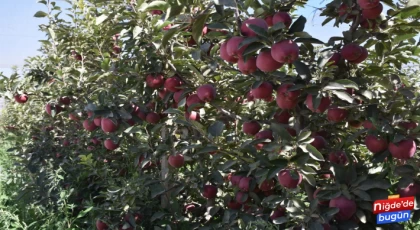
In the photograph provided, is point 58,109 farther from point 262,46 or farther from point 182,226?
point 262,46

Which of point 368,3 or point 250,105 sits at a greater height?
point 368,3

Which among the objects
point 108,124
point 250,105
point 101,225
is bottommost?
point 101,225

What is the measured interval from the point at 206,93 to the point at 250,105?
0.36 m

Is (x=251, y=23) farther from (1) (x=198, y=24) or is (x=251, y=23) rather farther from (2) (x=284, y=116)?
(2) (x=284, y=116)

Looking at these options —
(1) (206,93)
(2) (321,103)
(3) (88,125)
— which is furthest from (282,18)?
(3) (88,125)

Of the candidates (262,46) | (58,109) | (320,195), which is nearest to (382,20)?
(262,46)

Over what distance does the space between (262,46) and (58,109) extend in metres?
1.44

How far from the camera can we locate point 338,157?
4.83 ft

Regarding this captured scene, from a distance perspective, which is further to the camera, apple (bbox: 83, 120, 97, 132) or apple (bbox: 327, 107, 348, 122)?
apple (bbox: 83, 120, 97, 132)

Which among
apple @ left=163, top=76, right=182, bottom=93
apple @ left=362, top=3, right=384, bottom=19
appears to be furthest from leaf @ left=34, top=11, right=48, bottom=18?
apple @ left=362, top=3, right=384, bottom=19

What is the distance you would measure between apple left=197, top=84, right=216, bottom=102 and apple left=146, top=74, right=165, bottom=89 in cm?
25

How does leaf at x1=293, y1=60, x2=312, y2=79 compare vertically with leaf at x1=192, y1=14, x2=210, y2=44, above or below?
below

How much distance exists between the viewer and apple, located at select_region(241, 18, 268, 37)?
46.5 inches

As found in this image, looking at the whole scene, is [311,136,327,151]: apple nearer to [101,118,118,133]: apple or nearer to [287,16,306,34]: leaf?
[287,16,306,34]: leaf
